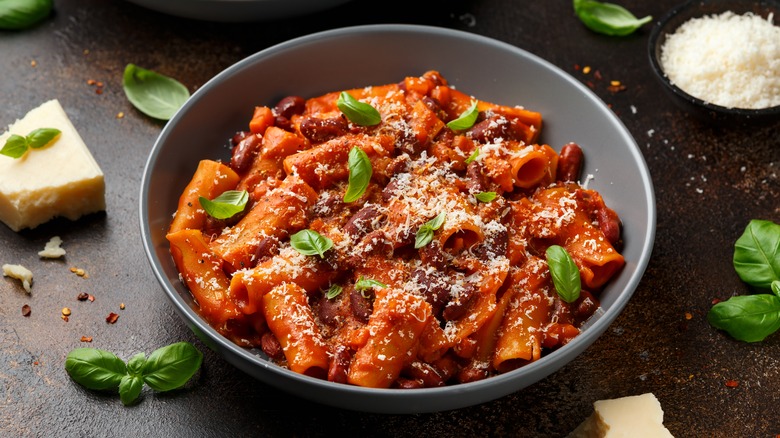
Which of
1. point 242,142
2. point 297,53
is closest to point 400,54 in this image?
point 297,53

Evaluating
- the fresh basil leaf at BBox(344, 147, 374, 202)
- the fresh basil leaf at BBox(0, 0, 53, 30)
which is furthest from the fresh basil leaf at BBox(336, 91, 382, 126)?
the fresh basil leaf at BBox(0, 0, 53, 30)

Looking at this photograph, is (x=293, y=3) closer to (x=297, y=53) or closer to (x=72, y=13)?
(x=297, y=53)

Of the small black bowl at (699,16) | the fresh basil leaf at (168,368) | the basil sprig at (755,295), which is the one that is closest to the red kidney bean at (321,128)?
the fresh basil leaf at (168,368)

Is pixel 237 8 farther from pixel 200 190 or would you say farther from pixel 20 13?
pixel 20 13

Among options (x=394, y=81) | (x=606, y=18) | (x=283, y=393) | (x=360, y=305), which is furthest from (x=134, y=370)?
(x=606, y=18)

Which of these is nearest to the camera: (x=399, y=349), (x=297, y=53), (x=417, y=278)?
(x=399, y=349)
